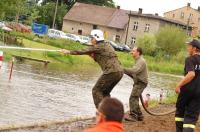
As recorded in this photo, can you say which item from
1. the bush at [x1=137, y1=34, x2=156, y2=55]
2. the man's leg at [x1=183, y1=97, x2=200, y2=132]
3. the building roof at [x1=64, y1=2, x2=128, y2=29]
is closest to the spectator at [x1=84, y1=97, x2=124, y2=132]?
the man's leg at [x1=183, y1=97, x2=200, y2=132]

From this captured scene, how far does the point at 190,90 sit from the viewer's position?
1024cm

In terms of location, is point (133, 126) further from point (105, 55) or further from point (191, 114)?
point (191, 114)

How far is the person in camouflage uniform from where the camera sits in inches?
527

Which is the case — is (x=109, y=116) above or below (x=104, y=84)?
above

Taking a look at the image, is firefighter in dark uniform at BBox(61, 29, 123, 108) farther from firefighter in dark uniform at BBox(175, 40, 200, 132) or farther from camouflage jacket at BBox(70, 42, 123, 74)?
firefighter in dark uniform at BBox(175, 40, 200, 132)

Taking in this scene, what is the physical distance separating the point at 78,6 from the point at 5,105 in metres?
89.5

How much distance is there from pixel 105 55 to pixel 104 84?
0.71 m

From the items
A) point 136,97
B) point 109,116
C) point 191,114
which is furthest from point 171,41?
point 109,116

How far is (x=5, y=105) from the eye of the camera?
1673 centimetres

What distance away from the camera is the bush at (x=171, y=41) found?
82.6 m

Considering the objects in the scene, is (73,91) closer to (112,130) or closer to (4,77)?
(4,77)

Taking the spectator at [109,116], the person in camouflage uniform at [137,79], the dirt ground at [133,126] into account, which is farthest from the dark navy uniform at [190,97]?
the spectator at [109,116]

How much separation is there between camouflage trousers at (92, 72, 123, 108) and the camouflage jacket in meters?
0.11

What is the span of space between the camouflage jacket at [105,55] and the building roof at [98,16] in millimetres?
87919
